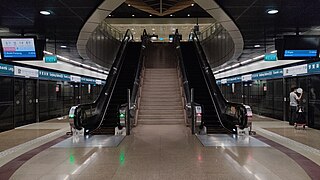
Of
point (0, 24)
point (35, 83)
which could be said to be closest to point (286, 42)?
point (0, 24)

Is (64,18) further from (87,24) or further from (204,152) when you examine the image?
→ (204,152)

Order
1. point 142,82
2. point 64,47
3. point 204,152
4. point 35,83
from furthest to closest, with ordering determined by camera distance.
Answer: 1. point 142,82
2. point 35,83
3. point 64,47
4. point 204,152

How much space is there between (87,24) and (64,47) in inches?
158

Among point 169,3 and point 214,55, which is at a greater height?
point 169,3

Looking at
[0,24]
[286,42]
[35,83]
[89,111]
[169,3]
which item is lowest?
[89,111]

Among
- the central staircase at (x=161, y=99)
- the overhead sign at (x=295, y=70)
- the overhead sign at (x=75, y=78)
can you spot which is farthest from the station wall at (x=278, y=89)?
the overhead sign at (x=75, y=78)

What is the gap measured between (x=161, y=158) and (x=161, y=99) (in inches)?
292

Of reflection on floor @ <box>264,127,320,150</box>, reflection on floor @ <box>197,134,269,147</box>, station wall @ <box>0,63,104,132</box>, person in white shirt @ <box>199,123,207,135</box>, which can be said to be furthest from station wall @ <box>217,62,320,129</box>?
station wall @ <box>0,63,104,132</box>

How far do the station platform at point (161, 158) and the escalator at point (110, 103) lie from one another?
1.05 m

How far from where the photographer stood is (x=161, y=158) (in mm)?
5535

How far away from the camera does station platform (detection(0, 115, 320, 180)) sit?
14.8 ft

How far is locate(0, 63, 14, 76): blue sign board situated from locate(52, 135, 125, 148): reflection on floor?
3.85m

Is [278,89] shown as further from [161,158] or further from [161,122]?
[161,158]

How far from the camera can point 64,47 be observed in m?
11.4
